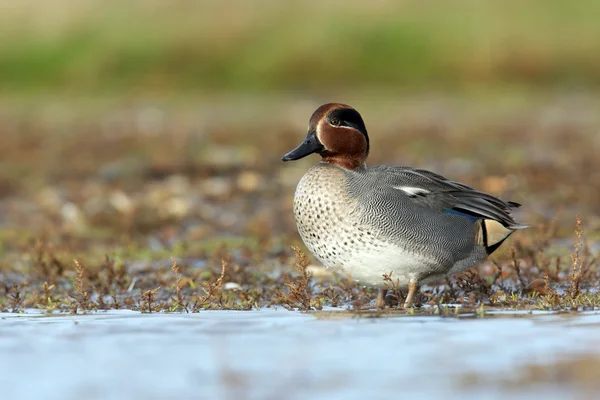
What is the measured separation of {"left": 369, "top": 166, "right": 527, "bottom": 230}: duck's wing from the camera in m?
6.51

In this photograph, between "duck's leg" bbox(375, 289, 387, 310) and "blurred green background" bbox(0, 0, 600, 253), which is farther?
"blurred green background" bbox(0, 0, 600, 253)

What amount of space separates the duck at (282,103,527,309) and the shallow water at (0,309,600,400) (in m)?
0.44

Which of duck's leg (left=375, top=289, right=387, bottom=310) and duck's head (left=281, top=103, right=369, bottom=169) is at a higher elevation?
duck's head (left=281, top=103, right=369, bottom=169)

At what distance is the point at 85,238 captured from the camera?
34.4 feet

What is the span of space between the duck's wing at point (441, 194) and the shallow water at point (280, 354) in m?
0.93

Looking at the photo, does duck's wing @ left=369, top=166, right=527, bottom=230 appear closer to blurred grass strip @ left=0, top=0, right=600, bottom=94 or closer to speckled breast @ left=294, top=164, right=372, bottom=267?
speckled breast @ left=294, top=164, right=372, bottom=267

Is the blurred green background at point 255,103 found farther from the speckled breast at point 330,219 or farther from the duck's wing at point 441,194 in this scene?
the speckled breast at point 330,219

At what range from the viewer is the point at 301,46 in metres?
25.4

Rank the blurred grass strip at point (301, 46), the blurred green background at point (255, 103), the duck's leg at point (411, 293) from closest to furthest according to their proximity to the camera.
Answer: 1. the duck's leg at point (411, 293)
2. the blurred green background at point (255, 103)
3. the blurred grass strip at point (301, 46)

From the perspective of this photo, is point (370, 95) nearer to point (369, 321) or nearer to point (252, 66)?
point (252, 66)

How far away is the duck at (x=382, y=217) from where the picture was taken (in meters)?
6.21

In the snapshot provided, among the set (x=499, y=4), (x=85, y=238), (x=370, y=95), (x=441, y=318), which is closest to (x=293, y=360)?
(x=441, y=318)

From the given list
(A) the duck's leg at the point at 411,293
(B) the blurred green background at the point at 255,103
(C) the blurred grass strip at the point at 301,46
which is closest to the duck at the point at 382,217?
(A) the duck's leg at the point at 411,293

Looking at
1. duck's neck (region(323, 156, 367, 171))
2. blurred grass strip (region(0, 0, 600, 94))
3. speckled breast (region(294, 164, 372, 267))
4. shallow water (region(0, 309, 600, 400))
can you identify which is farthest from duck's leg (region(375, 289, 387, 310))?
blurred grass strip (region(0, 0, 600, 94))
